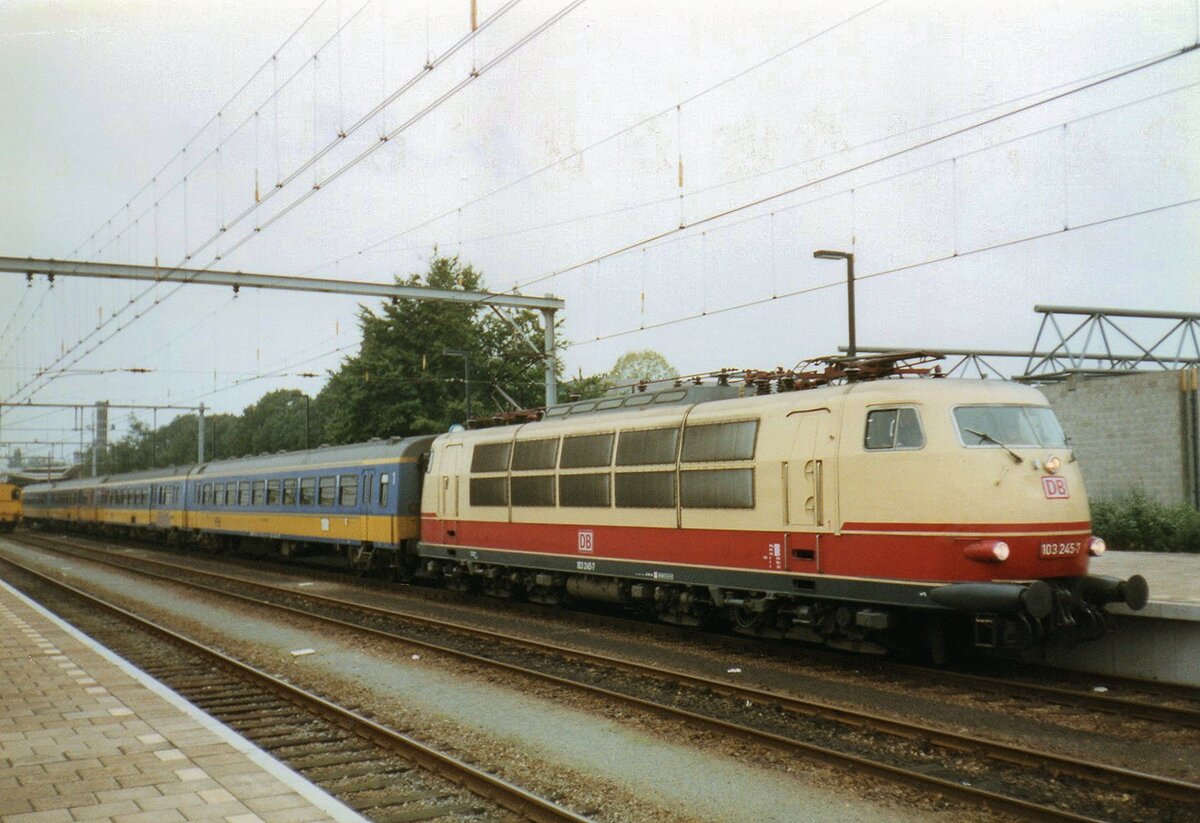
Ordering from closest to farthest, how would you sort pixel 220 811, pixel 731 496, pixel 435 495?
pixel 220 811
pixel 731 496
pixel 435 495

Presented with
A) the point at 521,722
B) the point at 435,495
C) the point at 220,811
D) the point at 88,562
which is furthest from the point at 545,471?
the point at 88,562

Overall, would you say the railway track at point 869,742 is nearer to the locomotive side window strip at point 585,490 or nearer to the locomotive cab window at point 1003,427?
the locomotive side window strip at point 585,490

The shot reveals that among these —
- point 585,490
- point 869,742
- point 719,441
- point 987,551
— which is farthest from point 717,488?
point 869,742

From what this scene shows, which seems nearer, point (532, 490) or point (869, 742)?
point (869, 742)

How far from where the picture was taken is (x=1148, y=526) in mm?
19812

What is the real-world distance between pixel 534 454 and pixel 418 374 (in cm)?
2951

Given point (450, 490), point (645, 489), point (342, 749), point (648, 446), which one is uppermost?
point (648, 446)

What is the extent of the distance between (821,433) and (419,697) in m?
5.23

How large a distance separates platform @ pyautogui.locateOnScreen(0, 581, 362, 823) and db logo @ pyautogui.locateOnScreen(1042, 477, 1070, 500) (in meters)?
7.75

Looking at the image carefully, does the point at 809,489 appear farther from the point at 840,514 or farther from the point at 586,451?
the point at 586,451

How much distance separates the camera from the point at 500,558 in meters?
18.3

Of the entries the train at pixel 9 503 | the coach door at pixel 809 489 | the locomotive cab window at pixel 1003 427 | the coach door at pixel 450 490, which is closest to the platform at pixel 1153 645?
the locomotive cab window at pixel 1003 427

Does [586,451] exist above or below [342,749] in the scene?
above

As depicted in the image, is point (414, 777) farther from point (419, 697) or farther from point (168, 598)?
point (168, 598)
